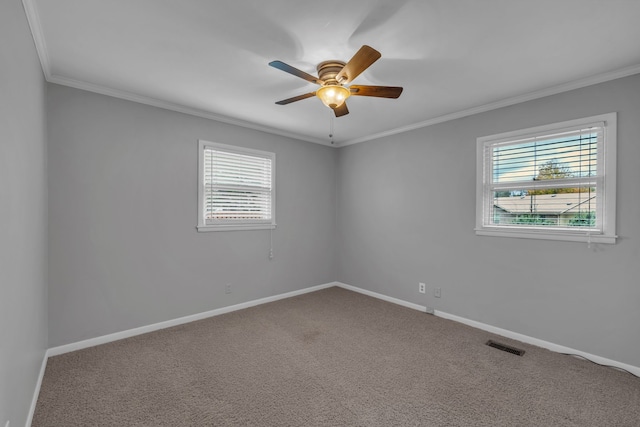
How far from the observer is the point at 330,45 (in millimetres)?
2061

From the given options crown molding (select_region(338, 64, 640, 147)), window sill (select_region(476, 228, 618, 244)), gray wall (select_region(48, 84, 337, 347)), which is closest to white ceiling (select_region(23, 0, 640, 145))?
crown molding (select_region(338, 64, 640, 147))

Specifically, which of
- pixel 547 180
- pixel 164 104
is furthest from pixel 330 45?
pixel 547 180

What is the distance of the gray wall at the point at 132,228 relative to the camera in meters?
2.66

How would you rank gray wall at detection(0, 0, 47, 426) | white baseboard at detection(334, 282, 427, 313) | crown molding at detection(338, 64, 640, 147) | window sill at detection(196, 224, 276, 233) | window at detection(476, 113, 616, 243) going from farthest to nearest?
white baseboard at detection(334, 282, 427, 313)
window sill at detection(196, 224, 276, 233)
window at detection(476, 113, 616, 243)
crown molding at detection(338, 64, 640, 147)
gray wall at detection(0, 0, 47, 426)

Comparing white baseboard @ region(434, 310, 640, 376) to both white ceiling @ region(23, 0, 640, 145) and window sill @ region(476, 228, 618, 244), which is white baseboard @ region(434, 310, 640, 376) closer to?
window sill @ region(476, 228, 618, 244)

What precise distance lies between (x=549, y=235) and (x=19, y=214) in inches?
157

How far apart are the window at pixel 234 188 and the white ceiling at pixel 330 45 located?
0.74 metres

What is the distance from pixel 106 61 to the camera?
232 cm

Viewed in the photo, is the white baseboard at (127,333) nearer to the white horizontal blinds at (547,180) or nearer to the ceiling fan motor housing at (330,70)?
the ceiling fan motor housing at (330,70)

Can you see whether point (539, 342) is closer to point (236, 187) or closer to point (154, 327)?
point (236, 187)

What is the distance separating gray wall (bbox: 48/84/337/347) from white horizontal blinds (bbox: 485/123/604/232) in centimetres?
280

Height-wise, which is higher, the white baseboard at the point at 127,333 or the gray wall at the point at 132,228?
the gray wall at the point at 132,228

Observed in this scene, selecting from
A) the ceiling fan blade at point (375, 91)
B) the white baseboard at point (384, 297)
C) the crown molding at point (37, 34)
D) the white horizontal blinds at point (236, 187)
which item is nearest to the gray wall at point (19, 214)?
the crown molding at point (37, 34)

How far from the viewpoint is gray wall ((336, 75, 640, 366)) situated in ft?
8.04
